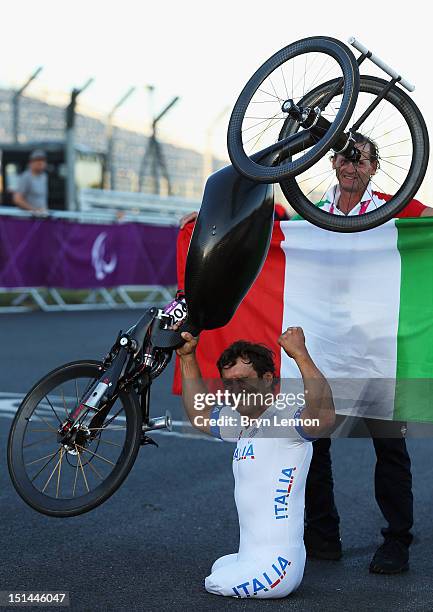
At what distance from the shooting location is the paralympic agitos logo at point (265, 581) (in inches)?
161

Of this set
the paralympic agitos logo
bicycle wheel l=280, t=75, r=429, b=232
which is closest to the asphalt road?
the paralympic agitos logo

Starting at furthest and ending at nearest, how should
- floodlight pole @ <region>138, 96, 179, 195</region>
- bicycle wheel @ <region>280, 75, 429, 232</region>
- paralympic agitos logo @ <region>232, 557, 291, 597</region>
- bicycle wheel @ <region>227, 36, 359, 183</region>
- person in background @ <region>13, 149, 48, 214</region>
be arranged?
floodlight pole @ <region>138, 96, 179, 195</region>
person in background @ <region>13, 149, 48, 214</region>
bicycle wheel @ <region>280, 75, 429, 232</region>
paralympic agitos logo @ <region>232, 557, 291, 597</region>
bicycle wheel @ <region>227, 36, 359, 183</region>

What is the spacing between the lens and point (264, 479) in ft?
13.8

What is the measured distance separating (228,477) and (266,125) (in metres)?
2.55

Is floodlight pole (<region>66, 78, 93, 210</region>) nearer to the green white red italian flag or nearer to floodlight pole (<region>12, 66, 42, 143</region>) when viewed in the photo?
floodlight pole (<region>12, 66, 42, 143</region>)

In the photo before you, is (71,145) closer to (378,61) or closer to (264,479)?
(378,61)

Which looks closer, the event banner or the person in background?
the event banner

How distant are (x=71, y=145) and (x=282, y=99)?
1807cm

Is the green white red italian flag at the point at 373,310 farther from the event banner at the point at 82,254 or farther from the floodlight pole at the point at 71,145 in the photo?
the floodlight pole at the point at 71,145

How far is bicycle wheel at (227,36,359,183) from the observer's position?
3.98m

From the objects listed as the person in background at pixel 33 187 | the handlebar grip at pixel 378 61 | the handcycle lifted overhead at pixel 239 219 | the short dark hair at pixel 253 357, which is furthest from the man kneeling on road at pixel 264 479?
the person in background at pixel 33 187

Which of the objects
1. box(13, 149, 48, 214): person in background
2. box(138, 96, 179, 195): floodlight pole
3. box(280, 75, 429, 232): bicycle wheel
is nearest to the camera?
box(280, 75, 429, 232): bicycle wheel

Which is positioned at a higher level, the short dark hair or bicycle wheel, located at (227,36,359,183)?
bicycle wheel, located at (227,36,359,183)

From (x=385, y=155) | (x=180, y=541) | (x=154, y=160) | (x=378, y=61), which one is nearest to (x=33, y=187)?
(x=154, y=160)
